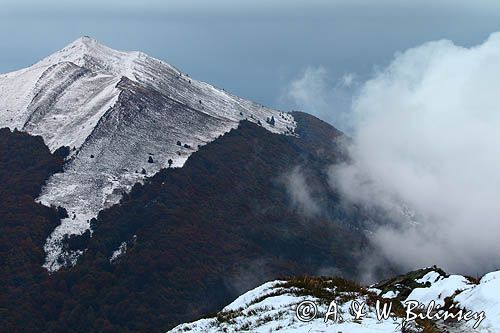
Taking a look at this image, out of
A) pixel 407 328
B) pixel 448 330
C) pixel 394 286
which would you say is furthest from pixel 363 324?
pixel 394 286

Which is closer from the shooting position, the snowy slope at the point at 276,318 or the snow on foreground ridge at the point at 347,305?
the snowy slope at the point at 276,318

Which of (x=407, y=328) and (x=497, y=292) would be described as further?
(x=497, y=292)

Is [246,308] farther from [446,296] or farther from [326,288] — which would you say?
[446,296]

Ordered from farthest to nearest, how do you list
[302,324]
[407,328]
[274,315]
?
[274,315] < [302,324] < [407,328]

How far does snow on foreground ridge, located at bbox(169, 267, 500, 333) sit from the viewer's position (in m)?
25.6

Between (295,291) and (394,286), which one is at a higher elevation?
(394,286)

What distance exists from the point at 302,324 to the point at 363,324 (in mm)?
2663

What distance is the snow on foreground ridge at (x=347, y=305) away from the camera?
2561cm

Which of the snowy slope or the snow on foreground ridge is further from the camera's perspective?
the snow on foreground ridge

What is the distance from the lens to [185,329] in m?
32.9

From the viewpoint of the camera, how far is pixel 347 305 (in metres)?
28.4

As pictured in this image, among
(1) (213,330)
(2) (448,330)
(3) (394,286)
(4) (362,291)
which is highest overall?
(3) (394,286)

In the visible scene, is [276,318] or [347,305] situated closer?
[276,318]

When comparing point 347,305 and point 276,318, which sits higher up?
point 347,305
